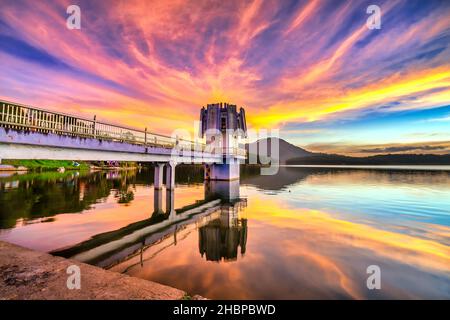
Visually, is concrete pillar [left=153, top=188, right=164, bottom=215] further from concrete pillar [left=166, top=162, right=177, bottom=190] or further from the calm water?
concrete pillar [left=166, top=162, right=177, bottom=190]

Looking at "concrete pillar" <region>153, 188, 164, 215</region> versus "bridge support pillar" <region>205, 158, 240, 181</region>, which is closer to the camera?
"concrete pillar" <region>153, 188, 164, 215</region>

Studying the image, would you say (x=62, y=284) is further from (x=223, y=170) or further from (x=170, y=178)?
(x=223, y=170)

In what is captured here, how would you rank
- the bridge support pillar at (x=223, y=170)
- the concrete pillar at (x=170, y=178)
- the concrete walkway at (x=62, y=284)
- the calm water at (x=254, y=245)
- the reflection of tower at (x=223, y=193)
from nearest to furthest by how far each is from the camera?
the concrete walkway at (x=62, y=284) < the calm water at (x=254, y=245) < the reflection of tower at (x=223, y=193) < the concrete pillar at (x=170, y=178) < the bridge support pillar at (x=223, y=170)

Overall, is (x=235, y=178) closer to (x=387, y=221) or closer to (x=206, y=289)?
(x=387, y=221)

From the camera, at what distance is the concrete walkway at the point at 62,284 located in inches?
187

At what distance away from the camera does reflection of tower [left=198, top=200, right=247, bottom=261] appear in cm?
950

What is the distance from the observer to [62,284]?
17.0ft

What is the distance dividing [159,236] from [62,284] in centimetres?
670

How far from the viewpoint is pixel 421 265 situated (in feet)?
27.5

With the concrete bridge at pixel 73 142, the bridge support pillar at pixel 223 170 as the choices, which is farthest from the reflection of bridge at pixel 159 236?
the bridge support pillar at pixel 223 170

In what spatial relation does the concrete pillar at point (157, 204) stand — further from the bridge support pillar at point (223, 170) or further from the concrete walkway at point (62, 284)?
the bridge support pillar at point (223, 170)

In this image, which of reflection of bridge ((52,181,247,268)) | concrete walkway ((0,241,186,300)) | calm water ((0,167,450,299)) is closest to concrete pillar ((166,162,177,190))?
reflection of bridge ((52,181,247,268))
